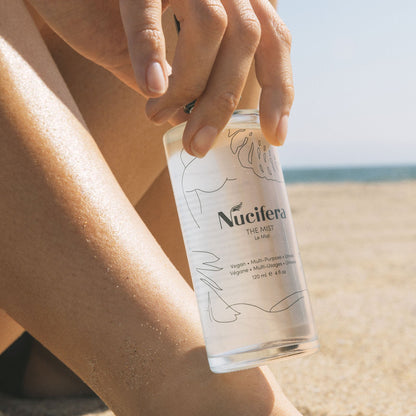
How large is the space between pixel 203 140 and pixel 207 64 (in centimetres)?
8

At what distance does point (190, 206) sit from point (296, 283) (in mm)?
130

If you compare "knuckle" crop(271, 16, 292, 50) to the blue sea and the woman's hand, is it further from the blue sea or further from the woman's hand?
the blue sea

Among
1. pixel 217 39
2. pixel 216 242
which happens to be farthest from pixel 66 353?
pixel 217 39

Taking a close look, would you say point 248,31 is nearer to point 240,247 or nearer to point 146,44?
point 146,44

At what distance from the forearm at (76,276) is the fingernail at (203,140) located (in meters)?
0.12

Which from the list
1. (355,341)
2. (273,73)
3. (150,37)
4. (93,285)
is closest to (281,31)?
(273,73)

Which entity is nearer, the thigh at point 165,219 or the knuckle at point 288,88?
the knuckle at point 288,88

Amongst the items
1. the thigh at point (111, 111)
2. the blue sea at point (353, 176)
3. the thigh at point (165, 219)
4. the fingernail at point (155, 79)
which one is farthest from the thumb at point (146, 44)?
the blue sea at point (353, 176)

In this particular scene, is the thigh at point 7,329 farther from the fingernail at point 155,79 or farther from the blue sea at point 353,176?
the blue sea at point 353,176

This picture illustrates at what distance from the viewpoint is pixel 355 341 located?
4.40ft

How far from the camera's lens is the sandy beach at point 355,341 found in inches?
37.6

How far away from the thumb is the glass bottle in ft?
0.23

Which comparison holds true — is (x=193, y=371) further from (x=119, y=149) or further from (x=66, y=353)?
(x=119, y=149)

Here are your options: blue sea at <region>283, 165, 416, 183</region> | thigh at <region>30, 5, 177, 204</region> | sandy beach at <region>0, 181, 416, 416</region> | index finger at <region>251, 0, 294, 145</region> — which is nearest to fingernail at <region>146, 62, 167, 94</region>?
index finger at <region>251, 0, 294, 145</region>
